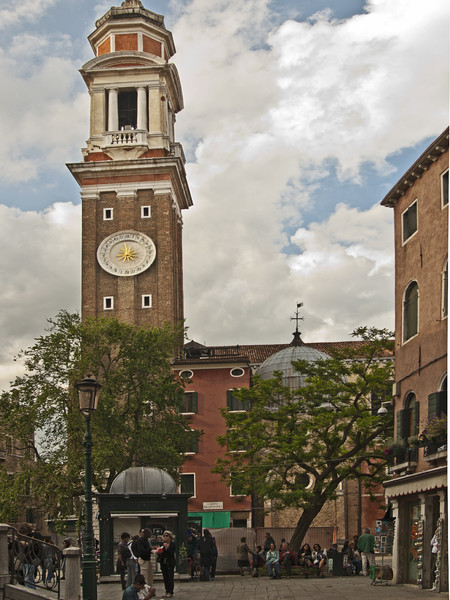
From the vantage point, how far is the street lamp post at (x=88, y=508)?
67.9ft

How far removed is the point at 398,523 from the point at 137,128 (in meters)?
42.5

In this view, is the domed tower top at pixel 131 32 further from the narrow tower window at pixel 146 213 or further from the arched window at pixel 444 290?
the arched window at pixel 444 290

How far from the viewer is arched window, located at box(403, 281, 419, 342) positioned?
90.2 feet

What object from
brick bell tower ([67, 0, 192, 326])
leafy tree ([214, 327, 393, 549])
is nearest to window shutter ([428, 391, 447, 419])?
leafy tree ([214, 327, 393, 549])

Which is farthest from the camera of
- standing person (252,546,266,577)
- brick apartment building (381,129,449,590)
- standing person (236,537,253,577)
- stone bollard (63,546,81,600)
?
standing person (252,546,266,577)

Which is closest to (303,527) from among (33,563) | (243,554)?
(243,554)

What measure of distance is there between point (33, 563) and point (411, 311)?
43.7 ft

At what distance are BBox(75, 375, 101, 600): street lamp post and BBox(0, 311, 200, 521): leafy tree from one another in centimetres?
1796

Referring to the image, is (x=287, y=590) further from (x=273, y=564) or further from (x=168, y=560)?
(x=273, y=564)

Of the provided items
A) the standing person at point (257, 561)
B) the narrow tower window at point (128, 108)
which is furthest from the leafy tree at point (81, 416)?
the narrow tower window at point (128, 108)

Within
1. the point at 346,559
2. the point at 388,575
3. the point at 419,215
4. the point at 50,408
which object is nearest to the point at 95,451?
the point at 50,408

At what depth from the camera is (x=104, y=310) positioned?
6072 centimetres

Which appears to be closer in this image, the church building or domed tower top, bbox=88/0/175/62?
the church building

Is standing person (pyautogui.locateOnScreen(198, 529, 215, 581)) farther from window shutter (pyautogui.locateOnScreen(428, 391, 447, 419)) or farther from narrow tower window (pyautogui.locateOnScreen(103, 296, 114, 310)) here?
narrow tower window (pyautogui.locateOnScreen(103, 296, 114, 310))
